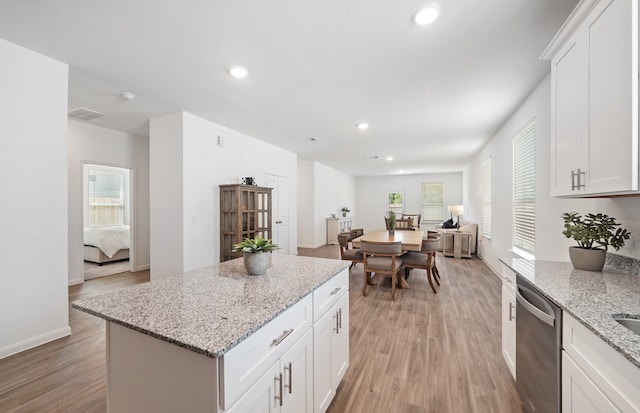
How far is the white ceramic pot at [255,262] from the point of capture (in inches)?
64.4

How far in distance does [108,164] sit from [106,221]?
321 centimetres

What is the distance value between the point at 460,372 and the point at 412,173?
9.23 m

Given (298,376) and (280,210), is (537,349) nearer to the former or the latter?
(298,376)

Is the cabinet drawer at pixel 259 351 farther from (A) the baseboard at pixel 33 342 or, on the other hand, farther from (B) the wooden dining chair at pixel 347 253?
(B) the wooden dining chair at pixel 347 253

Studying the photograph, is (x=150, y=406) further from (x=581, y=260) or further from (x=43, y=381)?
(x=581, y=260)

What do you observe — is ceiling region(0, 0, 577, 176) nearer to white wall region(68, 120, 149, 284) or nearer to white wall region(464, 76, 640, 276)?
white wall region(464, 76, 640, 276)

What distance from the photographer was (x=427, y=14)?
1.78 m

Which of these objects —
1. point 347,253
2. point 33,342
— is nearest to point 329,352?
point 33,342

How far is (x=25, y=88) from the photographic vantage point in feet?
7.58

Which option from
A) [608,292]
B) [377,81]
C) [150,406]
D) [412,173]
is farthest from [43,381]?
[412,173]

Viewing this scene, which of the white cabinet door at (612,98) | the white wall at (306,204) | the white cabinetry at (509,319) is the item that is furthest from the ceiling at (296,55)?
the white wall at (306,204)

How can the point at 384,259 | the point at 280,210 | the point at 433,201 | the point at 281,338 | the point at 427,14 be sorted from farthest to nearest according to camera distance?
1. the point at 433,201
2. the point at 280,210
3. the point at 384,259
4. the point at 427,14
5. the point at 281,338

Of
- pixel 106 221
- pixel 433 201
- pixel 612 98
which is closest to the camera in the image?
pixel 612 98

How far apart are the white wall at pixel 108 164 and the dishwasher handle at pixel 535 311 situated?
5745mm
